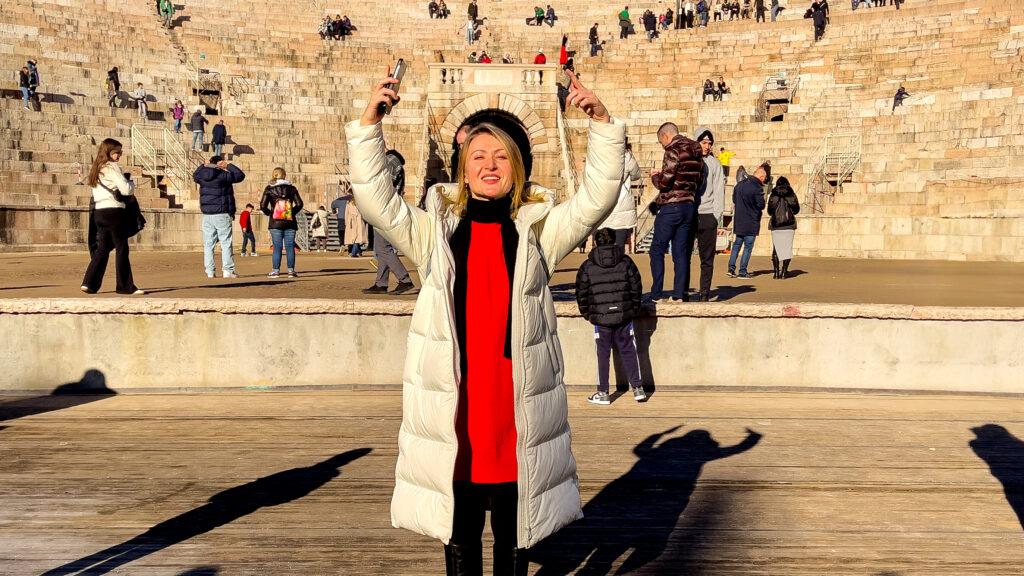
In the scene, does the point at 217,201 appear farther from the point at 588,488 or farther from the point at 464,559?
the point at 464,559

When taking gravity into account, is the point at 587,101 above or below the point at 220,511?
above

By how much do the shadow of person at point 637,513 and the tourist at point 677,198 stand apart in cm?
311

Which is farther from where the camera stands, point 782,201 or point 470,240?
point 782,201

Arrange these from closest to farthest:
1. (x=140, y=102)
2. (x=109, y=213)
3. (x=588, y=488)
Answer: (x=588, y=488), (x=109, y=213), (x=140, y=102)

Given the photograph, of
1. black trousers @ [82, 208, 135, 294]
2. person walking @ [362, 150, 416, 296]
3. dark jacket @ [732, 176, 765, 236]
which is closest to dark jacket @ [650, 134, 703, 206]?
person walking @ [362, 150, 416, 296]

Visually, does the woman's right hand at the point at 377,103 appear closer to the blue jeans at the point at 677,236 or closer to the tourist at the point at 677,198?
the tourist at the point at 677,198

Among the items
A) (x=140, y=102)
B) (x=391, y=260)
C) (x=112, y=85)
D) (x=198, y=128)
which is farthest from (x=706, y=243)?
(x=112, y=85)

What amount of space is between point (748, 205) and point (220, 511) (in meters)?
10.4

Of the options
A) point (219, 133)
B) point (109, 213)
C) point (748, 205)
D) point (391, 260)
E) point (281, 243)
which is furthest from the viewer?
point (219, 133)

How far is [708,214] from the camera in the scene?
941 centimetres

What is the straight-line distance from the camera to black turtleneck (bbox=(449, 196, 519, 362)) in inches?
114

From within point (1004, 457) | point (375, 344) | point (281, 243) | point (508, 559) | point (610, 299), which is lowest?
point (1004, 457)

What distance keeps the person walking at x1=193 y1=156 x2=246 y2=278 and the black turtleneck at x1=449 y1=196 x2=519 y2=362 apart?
9.11m

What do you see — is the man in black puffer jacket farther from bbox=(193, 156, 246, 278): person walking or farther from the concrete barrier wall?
bbox=(193, 156, 246, 278): person walking
